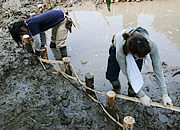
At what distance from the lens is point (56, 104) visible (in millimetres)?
3174

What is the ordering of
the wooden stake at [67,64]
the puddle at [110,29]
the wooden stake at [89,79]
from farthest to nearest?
the puddle at [110,29]
the wooden stake at [67,64]
the wooden stake at [89,79]

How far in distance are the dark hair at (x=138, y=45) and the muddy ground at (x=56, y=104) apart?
1462mm

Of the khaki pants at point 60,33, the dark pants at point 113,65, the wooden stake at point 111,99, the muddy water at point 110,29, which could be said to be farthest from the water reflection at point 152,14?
the wooden stake at point 111,99

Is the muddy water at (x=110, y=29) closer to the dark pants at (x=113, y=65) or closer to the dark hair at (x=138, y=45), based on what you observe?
the dark pants at (x=113, y=65)

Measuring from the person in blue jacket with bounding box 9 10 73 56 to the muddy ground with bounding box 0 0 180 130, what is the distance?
2.43 feet

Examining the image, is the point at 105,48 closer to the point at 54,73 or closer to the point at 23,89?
the point at 54,73

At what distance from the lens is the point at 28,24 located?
357cm

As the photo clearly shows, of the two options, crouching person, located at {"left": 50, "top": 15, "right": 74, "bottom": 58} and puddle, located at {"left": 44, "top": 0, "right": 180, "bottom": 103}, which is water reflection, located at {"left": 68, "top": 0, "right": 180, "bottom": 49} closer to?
puddle, located at {"left": 44, "top": 0, "right": 180, "bottom": 103}

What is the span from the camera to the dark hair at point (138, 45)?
1931 mm

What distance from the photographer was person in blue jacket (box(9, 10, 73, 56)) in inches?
136

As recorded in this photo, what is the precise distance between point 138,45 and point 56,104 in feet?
6.39

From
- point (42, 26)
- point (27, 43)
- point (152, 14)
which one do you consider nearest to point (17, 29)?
point (42, 26)

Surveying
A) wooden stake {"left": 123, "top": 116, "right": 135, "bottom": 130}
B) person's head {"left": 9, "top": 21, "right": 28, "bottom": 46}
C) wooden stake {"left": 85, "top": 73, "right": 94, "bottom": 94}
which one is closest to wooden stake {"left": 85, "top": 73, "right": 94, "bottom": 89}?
wooden stake {"left": 85, "top": 73, "right": 94, "bottom": 94}

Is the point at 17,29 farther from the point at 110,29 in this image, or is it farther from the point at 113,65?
the point at 110,29
